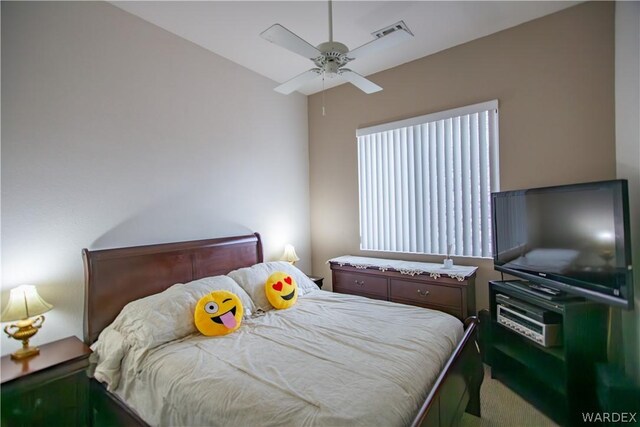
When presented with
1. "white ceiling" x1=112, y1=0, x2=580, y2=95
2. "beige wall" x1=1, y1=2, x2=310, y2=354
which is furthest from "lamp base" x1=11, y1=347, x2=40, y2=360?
"white ceiling" x1=112, y1=0, x2=580, y2=95

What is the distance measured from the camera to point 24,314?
167 cm

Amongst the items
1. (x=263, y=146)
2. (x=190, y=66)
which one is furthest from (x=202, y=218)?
(x=190, y=66)

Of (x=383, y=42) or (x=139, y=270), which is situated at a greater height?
(x=383, y=42)

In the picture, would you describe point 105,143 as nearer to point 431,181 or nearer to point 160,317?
point 160,317

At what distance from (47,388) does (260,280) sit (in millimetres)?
1425

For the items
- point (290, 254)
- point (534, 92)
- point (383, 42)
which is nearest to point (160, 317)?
point (290, 254)

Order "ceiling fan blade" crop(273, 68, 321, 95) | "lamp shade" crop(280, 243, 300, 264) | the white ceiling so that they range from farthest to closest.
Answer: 1. "lamp shade" crop(280, 243, 300, 264)
2. the white ceiling
3. "ceiling fan blade" crop(273, 68, 321, 95)

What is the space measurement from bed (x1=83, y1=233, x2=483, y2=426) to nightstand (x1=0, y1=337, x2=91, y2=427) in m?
0.15

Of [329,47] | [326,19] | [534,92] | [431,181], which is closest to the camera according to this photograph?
[329,47]

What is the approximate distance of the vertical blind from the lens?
2.87m

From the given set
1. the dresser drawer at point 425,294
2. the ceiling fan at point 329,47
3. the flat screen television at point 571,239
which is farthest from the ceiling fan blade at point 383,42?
the dresser drawer at point 425,294

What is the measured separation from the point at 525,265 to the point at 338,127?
2577 millimetres

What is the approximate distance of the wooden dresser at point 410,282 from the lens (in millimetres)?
2643

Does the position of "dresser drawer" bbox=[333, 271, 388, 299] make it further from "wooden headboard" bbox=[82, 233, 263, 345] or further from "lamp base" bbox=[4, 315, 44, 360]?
"lamp base" bbox=[4, 315, 44, 360]
